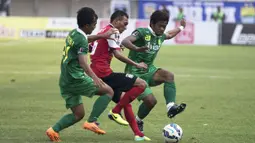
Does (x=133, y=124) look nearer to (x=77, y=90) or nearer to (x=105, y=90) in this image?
(x=105, y=90)

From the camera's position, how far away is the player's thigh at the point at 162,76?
10.1 meters

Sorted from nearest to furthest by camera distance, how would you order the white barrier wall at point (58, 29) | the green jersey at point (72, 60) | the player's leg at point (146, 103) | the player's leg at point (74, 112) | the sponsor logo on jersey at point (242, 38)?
1. the green jersey at point (72, 60)
2. the player's leg at point (74, 112)
3. the player's leg at point (146, 103)
4. the white barrier wall at point (58, 29)
5. the sponsor logo on jersey at point (242, 38)

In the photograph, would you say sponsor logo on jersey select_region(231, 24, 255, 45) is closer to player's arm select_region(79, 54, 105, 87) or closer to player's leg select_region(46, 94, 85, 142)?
player's leg select_region(46, 94, 85, 142)

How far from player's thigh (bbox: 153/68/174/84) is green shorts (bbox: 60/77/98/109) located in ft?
5.06

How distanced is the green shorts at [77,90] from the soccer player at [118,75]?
0.58m

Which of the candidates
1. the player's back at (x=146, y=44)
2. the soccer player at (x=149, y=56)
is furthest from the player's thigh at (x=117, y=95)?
the player's back at (x=146, y=44)

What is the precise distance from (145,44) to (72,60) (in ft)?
5.46

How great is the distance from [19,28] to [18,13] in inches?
709

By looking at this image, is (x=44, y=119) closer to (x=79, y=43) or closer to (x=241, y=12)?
(x=79, y=43)

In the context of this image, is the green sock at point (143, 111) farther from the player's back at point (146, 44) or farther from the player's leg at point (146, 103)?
the player's back at point (146, 44)

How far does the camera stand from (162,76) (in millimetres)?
10125

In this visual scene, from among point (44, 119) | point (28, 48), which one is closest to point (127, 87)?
point (44, 119)

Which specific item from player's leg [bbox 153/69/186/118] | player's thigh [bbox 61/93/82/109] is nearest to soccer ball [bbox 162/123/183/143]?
player's leg [bbox 153/69/186/118]

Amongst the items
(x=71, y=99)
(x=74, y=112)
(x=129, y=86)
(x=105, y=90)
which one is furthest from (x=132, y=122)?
(x=71, y=99)
